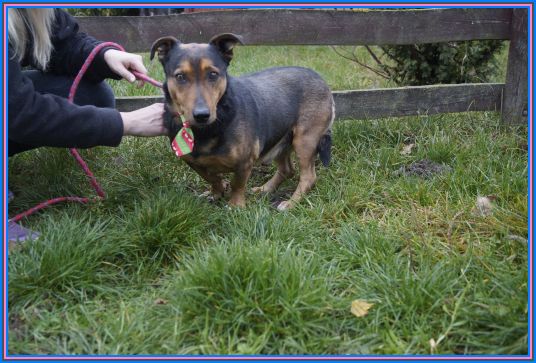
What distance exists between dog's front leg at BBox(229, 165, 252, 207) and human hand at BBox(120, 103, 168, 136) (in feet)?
2.03

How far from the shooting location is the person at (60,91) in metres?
2.86

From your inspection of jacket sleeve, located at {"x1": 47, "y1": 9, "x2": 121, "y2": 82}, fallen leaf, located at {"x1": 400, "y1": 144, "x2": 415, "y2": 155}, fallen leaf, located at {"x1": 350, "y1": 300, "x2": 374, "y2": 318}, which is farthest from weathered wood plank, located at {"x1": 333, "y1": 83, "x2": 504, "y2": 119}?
fallen leaf, located at {"x1": 350, "y1": 300, "x2": 374, "y2": 318}

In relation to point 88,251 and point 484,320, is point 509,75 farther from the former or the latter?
point 88,251

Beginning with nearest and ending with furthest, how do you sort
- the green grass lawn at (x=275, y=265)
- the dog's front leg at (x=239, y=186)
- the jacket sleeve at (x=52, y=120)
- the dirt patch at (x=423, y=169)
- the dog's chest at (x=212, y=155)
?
the green grass lawn at (x=275, y=265), the jacket sleeve at (x=52, y=120), the dog's chest at (x=212, y=155), the dog's front leg at (x=239, y=186), the dirt patch at (x=423, y=169)

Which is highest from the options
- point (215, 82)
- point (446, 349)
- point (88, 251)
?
point (215, 82)

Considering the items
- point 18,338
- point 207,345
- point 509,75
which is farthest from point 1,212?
point 509,75

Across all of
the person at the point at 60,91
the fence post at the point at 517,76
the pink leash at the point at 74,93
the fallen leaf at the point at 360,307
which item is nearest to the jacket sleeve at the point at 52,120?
the person at the point at 60,91

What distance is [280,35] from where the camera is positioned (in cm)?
464

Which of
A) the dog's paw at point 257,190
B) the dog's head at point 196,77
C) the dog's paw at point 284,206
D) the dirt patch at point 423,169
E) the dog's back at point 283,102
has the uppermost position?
the dog's head at point 196,77

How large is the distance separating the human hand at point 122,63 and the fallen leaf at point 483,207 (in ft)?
8.06

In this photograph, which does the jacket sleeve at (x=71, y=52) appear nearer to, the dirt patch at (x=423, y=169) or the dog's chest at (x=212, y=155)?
the dog's chest at (x=212, y=155)

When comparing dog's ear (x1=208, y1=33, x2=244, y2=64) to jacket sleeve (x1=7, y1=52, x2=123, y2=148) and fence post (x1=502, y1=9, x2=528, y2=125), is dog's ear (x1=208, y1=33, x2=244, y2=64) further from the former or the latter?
fence post (x1=502, y1=9, x2=528, y2=125)

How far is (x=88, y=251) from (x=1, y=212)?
1.68 ft

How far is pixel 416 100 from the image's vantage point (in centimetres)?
488
